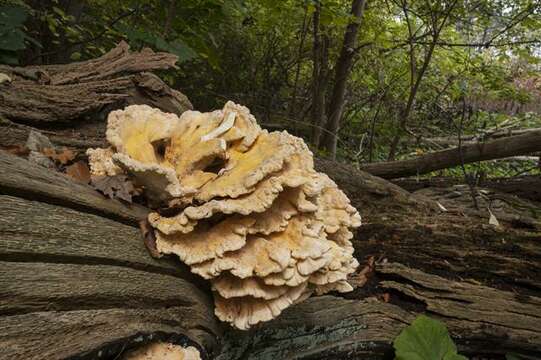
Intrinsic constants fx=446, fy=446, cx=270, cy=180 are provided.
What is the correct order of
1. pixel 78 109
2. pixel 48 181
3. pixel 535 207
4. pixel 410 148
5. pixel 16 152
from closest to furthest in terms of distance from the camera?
pixel 48 181
pixel 16 152
pixel 78 109
pixel 535 207
pixel 410 148

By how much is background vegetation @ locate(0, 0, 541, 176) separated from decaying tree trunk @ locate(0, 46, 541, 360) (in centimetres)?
217

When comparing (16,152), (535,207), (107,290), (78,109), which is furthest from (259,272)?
(535,207)

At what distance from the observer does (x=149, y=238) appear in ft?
6.91

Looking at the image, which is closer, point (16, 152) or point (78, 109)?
point (16, 152)

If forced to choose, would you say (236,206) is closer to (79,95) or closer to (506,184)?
(79,95)

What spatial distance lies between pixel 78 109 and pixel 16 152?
0.87 m

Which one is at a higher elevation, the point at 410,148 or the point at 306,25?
the point at 306,25

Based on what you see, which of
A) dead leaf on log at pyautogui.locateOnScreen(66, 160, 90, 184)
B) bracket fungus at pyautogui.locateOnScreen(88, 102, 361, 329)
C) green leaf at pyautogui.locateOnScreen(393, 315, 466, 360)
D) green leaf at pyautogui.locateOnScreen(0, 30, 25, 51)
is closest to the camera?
bracket fungus at pyautogui.locateOnScreen(88, 102, 361, 329)

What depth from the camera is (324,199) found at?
8.30ft

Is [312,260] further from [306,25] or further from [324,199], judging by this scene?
[306,25]

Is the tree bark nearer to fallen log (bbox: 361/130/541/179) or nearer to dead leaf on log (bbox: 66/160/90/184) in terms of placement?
dead leaf on log (bbox: 66/160/90/184)

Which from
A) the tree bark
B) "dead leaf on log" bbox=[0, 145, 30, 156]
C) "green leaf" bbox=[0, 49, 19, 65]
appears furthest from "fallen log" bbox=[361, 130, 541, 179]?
"dead leaf on log" bbox=[0, 145, 30, 156]

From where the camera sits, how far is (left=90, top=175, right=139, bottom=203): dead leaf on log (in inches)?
86.0

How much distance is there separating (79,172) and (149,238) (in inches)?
24.6
